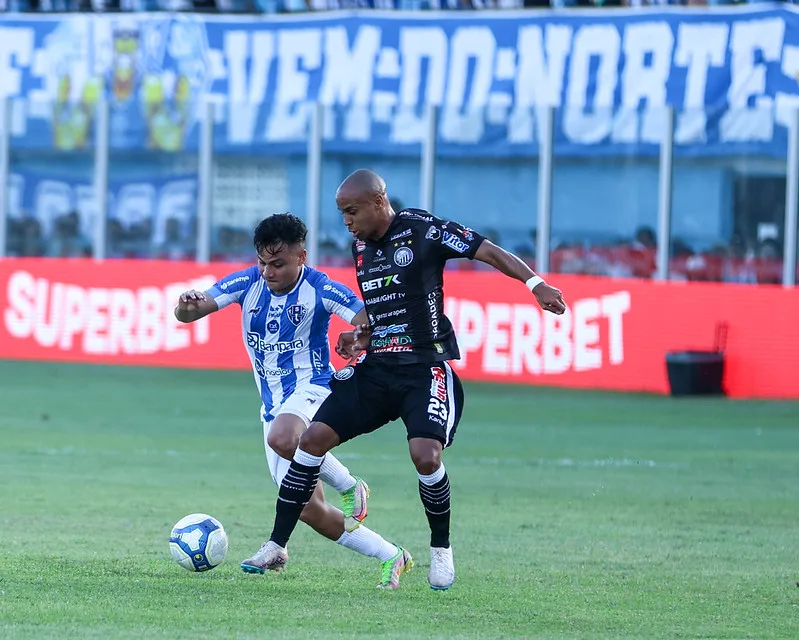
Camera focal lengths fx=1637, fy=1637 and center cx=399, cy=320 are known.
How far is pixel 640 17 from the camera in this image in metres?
23.4

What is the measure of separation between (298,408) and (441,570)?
1.12 metres

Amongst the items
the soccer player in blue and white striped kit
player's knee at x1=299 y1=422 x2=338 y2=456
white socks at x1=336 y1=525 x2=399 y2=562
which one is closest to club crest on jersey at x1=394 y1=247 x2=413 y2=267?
the soccer player in blue and white striped kit

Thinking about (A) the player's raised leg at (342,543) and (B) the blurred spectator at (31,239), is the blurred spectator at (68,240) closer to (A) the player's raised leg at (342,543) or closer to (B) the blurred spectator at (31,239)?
(B) the blurred spectator at (31,239)

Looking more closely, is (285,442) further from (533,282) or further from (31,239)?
(31,239)

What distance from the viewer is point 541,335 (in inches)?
764

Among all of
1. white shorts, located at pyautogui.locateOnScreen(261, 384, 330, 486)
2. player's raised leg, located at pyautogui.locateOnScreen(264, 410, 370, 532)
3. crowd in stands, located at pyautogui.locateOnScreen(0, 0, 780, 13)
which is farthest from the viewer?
crowd in stands, located at pyautogui.locateOnScreen(0, 0, 780, 13)

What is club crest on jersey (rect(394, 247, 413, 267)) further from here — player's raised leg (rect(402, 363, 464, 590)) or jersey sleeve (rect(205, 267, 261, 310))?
jersey sleeve (rect(205, 267, 261, 310))

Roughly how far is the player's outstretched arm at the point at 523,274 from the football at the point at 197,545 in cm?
178

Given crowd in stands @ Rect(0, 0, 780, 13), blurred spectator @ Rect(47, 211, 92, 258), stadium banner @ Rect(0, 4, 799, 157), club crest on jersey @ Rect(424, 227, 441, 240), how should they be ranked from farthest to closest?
crowd in stands @ Rect(0, 0, 780, 13), blurred spectator @ Rect(47, 211, 92, 258), stadium banner @ Rect(0, 4, 799, 157), club crest on jersey @ Rect(424, 227, 441, 240)

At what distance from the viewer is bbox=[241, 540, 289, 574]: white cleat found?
7.51m

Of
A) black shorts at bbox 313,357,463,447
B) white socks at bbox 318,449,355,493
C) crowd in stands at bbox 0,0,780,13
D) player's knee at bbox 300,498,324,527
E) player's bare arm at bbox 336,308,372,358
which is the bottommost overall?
player's knee at bbox 300,498,324,527

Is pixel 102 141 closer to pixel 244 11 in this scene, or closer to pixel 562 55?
pixel 244 11

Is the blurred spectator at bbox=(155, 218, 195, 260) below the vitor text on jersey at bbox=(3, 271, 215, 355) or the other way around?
the other way around

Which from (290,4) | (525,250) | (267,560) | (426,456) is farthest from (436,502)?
(290,4)
